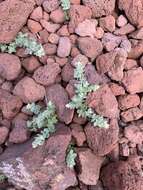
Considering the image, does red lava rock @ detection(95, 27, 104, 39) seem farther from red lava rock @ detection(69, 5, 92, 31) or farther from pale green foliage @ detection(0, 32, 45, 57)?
pale green foliage @ detection(0, 32, 45, 57)

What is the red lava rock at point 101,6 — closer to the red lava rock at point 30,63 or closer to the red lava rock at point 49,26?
the red lava rock at point 49,26

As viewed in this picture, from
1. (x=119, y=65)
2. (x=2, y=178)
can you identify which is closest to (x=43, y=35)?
(x=119, y=65)

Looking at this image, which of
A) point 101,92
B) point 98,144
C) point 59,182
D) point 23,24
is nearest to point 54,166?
point 59,182

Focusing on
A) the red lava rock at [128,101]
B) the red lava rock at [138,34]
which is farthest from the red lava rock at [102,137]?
the red lava rock at [138,34]

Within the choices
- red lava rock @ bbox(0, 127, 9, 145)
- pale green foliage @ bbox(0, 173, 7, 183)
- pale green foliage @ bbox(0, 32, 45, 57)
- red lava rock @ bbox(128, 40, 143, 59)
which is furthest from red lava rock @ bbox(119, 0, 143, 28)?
pale green foliage @ bbox(0, 173, 7, 183)

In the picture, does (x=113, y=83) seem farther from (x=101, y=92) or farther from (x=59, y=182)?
(x=59, y=182)

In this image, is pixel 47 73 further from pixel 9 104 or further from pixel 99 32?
pixel 99 32
